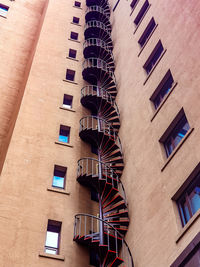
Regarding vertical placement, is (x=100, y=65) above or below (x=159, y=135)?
above

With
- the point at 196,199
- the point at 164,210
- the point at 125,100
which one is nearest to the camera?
the point at 196,199

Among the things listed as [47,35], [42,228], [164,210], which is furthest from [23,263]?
[47,35]

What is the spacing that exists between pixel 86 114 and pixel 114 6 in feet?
49.1

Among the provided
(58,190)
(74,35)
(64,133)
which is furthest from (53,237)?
(74,35)

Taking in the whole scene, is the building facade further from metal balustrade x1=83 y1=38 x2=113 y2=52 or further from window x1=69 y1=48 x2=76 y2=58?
window x1=69 y1=48 x2=76 y2=58

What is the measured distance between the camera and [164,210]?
1573cm

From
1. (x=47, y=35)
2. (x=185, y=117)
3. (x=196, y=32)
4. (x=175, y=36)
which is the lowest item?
(x=185, y=117)

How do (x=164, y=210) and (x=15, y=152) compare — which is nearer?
(x=164, y=210)

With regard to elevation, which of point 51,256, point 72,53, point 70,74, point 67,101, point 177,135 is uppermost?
point 72,53

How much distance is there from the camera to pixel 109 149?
902 inches

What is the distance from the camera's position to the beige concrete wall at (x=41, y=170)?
17047 mm

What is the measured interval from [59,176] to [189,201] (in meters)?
8.25

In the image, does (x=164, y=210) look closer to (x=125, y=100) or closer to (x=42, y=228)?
(x=42, y=228)

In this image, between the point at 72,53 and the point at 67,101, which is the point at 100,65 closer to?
the point at 72,53
